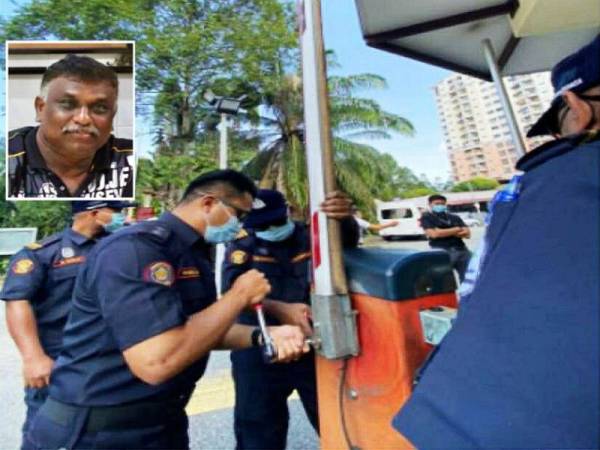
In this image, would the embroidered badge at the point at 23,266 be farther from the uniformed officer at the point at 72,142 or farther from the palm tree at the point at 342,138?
the palm tree at the point at 342,138

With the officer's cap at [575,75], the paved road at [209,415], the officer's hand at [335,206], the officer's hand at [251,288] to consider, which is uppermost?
the officer's cap at [575,75]

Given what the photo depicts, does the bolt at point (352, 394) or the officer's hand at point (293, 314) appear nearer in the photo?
the bolt at point (352, 394)

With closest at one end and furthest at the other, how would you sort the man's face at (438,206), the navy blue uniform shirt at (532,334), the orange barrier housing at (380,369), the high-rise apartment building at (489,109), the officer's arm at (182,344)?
the navy blue uniform shirt at (532,334) → the orange barrier housing at (380,369) → the officer's arm at (182,344) → the high-rise apartment building at (489,109) → the man's face at (438,206)

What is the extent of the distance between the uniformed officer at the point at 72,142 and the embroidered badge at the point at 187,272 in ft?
9.84

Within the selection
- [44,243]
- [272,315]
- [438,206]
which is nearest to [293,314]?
[272,315]

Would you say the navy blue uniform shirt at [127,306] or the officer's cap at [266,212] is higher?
the officer's cap at [266,212]

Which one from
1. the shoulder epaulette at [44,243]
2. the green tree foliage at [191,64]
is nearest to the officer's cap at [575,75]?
the shoulder epaulette at [44,243]

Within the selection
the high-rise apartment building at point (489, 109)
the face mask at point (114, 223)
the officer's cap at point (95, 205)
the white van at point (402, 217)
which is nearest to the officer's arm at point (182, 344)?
the high-rise apartment building at point (489, 109)

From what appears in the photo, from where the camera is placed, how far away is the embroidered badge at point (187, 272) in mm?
1309

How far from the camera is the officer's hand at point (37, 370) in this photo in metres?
1.91

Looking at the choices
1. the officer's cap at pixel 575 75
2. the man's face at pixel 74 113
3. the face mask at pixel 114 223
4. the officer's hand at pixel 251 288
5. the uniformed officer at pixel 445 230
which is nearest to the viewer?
the officer's cap at pixel 575 75

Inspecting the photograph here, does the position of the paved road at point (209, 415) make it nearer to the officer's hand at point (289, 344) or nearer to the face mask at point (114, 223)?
the officer's hand at point (289, 344)

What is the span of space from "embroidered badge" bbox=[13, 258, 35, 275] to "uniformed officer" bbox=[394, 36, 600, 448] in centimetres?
197

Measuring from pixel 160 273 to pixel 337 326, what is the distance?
1.62 feet
